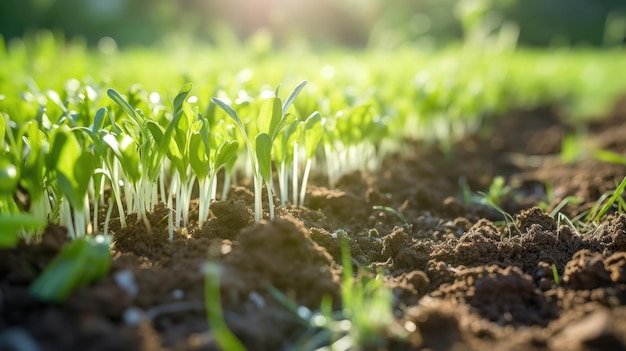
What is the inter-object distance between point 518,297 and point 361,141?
1326 mm

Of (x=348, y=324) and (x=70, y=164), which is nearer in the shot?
(x=348, y=324)

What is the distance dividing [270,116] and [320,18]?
1489 centimetres

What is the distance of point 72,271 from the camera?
4.87 feet

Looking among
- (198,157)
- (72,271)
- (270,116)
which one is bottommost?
(72,271)

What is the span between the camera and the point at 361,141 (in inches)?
118

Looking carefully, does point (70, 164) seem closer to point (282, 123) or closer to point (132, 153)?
point (132, 153)

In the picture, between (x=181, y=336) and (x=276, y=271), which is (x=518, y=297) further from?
(x=181, y=336)

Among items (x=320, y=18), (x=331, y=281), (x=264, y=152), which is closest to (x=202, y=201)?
(x=264, y=152)

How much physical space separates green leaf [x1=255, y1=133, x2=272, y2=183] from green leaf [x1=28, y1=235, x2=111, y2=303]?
624 mm

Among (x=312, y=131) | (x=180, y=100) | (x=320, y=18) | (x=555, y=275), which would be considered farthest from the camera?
(x=320, y=18)

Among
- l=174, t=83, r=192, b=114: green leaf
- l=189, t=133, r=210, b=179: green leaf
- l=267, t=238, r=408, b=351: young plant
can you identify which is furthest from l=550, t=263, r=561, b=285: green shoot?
l=174, t=83, r=192, b=114: green leaf

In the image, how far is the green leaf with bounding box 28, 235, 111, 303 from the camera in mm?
1480

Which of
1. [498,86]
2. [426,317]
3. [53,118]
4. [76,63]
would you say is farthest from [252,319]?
[498,86]

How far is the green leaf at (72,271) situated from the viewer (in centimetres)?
148
